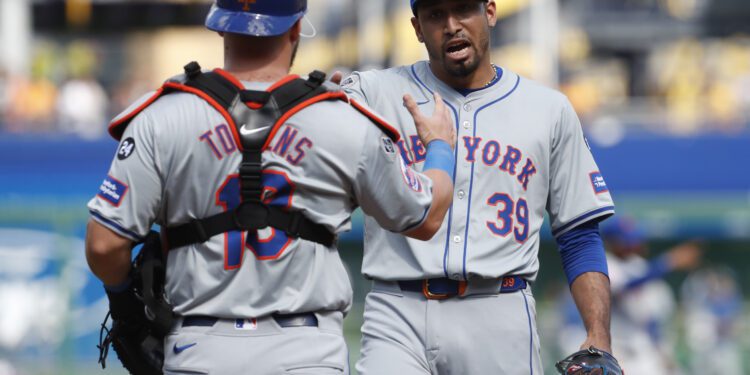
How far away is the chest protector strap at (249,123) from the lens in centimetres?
340

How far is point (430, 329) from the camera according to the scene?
437 centimetres

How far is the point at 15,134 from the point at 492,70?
1010cm

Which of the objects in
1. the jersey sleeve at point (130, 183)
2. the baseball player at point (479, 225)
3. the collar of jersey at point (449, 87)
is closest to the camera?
the jersey sleeve at point (130, 183)

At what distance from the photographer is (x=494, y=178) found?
448 centimetres

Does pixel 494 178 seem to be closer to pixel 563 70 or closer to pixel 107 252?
pixel 107 252

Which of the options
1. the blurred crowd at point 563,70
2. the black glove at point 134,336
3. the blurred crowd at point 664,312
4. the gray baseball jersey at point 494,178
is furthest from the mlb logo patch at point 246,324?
the blurred crowd at point 563,70

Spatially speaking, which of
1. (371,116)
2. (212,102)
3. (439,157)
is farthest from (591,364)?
(212,102)

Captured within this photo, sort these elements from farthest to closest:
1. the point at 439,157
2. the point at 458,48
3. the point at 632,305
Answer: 1. the point at 632,305
2. the point at 458,48
3. the point at 439,157

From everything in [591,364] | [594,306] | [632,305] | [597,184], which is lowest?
[632,305]

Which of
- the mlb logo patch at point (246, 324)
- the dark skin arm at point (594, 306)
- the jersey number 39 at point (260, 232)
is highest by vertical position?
the jersey number 39 at point (260, 232)

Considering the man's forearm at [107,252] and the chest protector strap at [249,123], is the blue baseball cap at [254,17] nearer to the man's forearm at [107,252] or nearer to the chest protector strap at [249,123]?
the chest protector strap at [249,123]

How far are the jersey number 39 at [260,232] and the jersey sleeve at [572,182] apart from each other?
1477mm

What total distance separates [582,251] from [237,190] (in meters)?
1.69

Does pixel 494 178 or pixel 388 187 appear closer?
pixel 388 187
